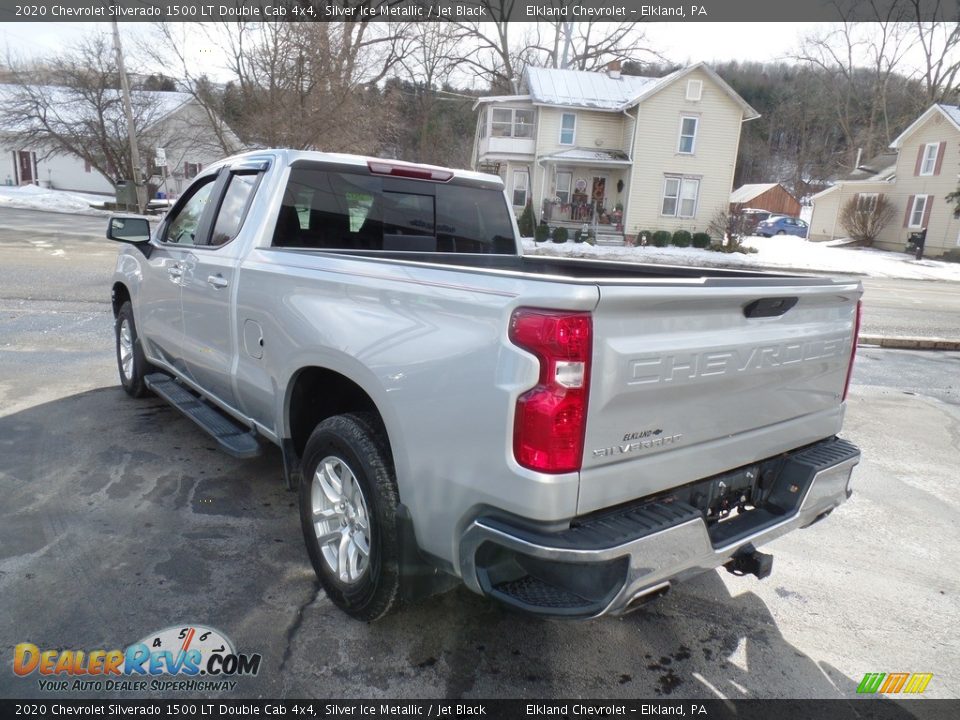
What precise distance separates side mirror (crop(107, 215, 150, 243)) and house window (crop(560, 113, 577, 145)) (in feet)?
99.9

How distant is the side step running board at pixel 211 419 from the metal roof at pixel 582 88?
3023 centimetres

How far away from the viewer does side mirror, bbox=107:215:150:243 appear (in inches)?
189

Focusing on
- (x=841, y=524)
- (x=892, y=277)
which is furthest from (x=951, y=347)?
(x=892, y=277)

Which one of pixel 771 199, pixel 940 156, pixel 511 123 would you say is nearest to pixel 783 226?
pixel 940 156

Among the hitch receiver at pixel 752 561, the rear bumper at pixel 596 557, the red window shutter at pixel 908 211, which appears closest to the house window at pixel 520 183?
the red window shutter at pixel 908 211

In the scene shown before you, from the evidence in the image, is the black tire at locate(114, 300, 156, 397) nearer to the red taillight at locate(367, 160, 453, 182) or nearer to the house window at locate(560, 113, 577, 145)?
the red taillight at locate(367, 160, 453, 182)

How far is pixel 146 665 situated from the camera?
257 centimetres

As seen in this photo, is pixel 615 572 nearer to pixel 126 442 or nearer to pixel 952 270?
pixel 126 442

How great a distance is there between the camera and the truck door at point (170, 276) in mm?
4371

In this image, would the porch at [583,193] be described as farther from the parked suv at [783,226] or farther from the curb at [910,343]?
the curb at [910,343]

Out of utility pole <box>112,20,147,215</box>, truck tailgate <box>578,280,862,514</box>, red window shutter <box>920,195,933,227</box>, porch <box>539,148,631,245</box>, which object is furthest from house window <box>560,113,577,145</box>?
truck tailgate <box>578,280,862,514</box>

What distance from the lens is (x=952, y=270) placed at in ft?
86.6

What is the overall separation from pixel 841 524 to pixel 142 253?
5109 mm

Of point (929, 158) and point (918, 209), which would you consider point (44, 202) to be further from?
point (929, 158)
